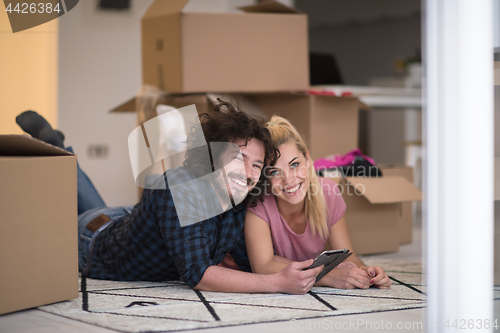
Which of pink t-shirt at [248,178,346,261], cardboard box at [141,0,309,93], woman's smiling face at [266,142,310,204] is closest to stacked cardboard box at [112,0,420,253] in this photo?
cardboard box at [141,0,309,93]

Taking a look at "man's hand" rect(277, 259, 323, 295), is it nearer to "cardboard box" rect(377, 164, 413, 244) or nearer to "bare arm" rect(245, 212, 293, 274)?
"bare arm" rect(245, 212, 293, 274)

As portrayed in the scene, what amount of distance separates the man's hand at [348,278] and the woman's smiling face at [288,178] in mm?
218

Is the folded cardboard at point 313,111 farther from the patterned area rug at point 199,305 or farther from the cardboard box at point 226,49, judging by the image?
the patterned area rug at point 199,305

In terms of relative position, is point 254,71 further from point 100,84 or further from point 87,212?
point 100,84

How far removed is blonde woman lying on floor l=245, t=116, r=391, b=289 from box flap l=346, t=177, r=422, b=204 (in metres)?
0.29

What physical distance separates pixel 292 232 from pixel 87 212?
27.6 inches

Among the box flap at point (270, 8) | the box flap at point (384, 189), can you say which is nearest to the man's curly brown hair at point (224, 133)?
the box flap at point (384, 189)

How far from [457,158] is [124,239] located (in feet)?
2.85

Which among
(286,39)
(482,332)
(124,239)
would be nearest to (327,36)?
(286,39)

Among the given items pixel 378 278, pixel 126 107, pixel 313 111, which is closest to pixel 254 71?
pixel 313 111

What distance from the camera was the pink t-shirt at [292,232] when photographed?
1.34m

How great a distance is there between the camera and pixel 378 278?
1.29 m

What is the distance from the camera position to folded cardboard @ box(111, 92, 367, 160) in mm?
2064

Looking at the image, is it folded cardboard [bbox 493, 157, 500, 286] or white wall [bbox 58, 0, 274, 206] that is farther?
white wall [bbox 58, 0, 274, 206]
